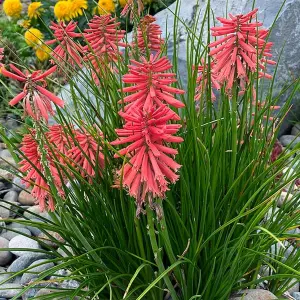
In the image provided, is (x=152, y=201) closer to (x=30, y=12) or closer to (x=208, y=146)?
(x=208, y=146)

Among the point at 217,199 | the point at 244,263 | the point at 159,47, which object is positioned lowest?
the point at 244,263

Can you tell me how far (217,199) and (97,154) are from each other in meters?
0.61

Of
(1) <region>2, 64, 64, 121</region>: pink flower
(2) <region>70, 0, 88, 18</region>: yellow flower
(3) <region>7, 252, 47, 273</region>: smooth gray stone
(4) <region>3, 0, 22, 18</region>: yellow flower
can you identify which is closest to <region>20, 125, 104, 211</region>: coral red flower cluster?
(1) <region>2, 64, 64, 121</region>: pink flower

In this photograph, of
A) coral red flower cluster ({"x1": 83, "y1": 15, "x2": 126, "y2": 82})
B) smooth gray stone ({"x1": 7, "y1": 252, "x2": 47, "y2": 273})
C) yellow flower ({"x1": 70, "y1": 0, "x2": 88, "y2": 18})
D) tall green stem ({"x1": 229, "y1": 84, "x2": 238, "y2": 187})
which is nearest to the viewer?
tall green stem ({"x1": 229, "y1": 84, "x2": 238, "y2": 187})

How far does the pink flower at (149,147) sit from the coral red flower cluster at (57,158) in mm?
452

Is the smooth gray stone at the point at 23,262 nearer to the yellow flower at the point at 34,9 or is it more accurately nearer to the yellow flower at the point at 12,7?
the yellow flower at the point at 34,9

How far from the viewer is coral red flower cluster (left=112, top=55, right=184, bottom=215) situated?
6.19ft

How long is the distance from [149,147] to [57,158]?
0.71 m

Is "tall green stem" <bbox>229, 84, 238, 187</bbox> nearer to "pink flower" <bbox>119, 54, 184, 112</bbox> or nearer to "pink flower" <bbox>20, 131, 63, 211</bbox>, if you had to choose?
"pink flower" <bbox>119, 54, 184, 112</bbox>

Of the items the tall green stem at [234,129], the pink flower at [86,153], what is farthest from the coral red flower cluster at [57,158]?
the tall green stem at [234,129]

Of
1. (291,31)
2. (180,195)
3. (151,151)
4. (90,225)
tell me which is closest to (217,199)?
(180,195)

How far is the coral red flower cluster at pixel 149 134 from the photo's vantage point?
1.89 meters

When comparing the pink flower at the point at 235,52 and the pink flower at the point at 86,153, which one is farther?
the pink flower at the point at 86,153

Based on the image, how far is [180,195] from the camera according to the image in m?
2.65
